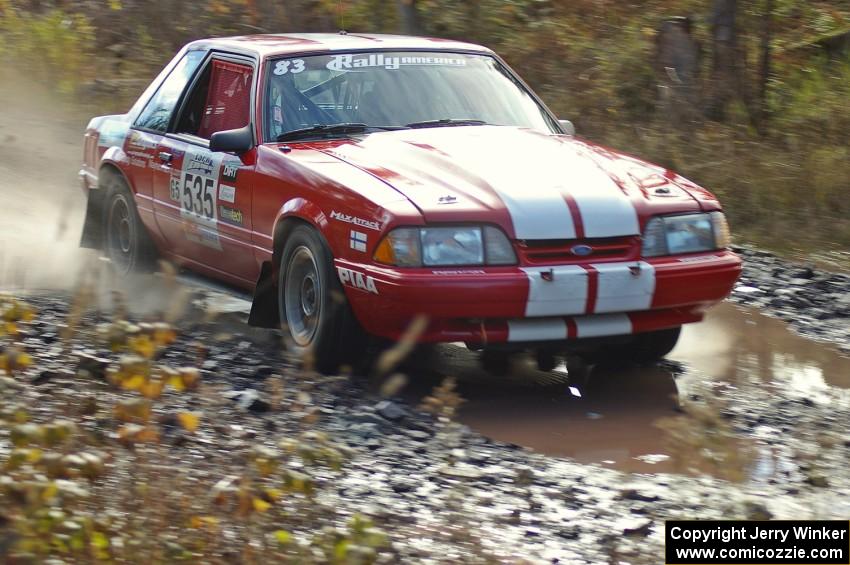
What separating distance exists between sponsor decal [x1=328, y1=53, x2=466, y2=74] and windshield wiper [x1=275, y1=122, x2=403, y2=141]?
39cm

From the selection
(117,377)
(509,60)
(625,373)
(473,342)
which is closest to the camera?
(117,377)

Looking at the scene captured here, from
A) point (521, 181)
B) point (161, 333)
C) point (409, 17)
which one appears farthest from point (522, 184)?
point (409, 17)

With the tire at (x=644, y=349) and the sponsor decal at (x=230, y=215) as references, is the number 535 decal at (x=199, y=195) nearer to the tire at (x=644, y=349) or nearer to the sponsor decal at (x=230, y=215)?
the sponsor decal at (x=230, y=215)

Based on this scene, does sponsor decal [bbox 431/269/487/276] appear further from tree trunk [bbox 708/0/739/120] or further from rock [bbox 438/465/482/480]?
tree trunk [bbox 708/0/739/120]

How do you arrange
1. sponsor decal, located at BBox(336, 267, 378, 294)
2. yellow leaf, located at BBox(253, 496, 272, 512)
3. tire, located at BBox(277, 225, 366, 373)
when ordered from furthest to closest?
tire, located at BBox(277, 225, 366, 373), sponsor decal, located at BBox(336, 267, 378, 294), yellow leaf, located at BBox(253, 496, 272, 512)

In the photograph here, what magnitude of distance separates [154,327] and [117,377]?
0.20 metres

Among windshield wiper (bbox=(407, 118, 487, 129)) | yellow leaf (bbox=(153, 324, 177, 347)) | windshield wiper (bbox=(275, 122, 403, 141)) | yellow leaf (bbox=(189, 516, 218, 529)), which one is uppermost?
windshield wiper (bbox=(407, 118, 487, 129))

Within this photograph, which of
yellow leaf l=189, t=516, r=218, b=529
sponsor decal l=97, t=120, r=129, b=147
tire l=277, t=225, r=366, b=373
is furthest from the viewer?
sponsor decal l=97, t=120, r=129, b=147

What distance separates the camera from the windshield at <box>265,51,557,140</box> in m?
6.78

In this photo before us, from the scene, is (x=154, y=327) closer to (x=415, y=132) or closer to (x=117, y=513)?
(x=117, y=513)

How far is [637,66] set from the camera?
1316 cm

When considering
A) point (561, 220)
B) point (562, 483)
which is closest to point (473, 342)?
point (561, 220)

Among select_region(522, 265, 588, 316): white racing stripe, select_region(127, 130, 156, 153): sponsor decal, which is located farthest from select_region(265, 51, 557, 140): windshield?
select_region(522, 265, 588, 316): white racing stripe

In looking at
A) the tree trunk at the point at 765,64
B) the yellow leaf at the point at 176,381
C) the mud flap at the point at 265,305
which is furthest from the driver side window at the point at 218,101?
the tree trunk at the point at 765,64
